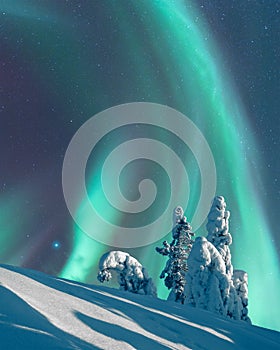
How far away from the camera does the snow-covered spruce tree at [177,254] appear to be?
30.1m

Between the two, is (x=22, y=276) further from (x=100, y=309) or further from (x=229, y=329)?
(x=229, y=329)

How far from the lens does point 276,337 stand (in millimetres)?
11656

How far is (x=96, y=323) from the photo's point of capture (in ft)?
23.0

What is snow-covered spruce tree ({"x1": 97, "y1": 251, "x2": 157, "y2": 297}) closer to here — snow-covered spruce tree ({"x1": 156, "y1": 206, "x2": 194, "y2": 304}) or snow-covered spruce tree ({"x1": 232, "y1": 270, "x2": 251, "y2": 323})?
snow-covered spruce tree ({"x1": 156, "y1": 206, "x2": 194, "y2": 304})

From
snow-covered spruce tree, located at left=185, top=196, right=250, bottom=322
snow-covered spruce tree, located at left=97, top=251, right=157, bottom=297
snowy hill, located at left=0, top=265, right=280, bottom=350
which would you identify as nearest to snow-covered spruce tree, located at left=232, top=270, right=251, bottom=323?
snow-covered spruce tree, located at left=185, top=196, right=250, bottom=322

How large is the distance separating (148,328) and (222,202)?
74.9ft

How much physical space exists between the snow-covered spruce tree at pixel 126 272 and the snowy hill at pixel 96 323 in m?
14.7

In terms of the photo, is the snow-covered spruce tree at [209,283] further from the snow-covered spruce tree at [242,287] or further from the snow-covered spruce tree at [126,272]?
the snow-covered spruce tree at [126,272]

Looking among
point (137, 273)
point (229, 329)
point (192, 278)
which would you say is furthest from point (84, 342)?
point (137, 273)

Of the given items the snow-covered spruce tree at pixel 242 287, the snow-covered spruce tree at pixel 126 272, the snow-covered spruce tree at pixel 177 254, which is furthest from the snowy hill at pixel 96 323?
the snow-covered spruce tree at pixel 177 254

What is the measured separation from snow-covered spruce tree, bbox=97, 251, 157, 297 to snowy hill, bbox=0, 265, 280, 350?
14656 mm

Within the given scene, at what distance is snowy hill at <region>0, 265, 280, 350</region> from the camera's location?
5723 millimetres

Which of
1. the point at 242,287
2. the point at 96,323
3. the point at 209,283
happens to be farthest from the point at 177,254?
the point at 96,323

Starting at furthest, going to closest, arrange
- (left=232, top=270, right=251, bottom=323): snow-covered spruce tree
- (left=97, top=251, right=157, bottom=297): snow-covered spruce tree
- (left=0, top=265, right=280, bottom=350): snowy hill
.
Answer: (left=232, top=270, right=251, bottom=323): snow-covered spruce tree
(left=97, top=251, right=157, bottom=297): snow-covered spruce tree
(left=0, top=265, right=280, bottom=350): snowy hill
